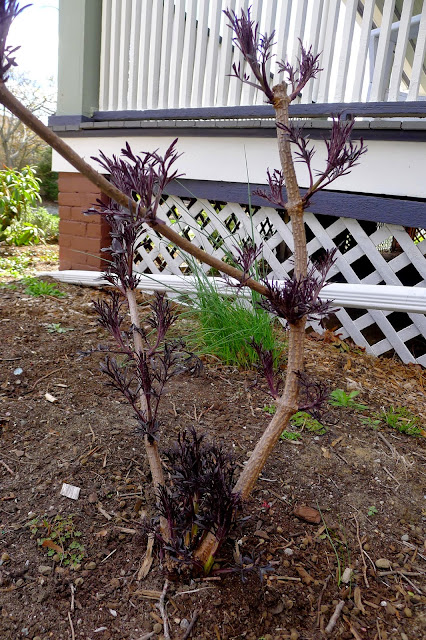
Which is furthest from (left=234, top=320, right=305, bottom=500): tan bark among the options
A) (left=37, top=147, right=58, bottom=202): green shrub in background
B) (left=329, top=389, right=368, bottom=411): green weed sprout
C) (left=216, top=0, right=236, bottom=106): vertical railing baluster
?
(left=37, top=147, right=58, bottom=202): green shrub in background

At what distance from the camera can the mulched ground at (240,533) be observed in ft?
4.21

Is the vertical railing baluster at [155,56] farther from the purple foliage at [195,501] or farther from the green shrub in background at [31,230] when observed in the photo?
the purple foliage at [195,501]

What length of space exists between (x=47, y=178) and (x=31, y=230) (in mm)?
8925

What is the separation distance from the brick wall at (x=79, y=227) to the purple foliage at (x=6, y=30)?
3731 mm

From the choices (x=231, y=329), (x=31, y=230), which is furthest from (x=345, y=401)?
(x=31, y=230)

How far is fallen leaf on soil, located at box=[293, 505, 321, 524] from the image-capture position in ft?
5.29

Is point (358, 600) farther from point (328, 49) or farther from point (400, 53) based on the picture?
point (328, 49)

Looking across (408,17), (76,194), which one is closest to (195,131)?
(76,194)

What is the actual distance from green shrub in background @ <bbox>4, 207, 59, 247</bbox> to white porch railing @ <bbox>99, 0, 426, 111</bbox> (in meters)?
3.06

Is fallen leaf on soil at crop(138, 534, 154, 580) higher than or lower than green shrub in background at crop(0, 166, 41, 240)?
lower

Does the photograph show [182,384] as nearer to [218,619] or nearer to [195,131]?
[218,619]

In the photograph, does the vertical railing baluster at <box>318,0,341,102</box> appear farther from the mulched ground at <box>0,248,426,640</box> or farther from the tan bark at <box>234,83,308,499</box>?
the tan bark at <box>234,83,308,499</box>

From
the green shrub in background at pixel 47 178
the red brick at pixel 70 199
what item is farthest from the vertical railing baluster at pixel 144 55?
the green shrub in background at pixel 47 178

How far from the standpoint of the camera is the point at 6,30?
761mm
